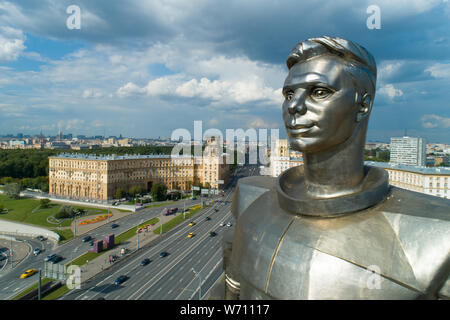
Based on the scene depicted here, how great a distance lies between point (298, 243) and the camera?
537 cm

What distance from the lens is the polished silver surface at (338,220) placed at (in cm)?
479

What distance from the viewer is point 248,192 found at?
26.2 ft

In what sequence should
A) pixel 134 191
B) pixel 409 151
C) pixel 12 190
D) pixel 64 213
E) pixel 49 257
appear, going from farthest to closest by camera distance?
pixel 409 151
pixel 134 191
pixel 12 190
pixel 64 213
pixel 49 257

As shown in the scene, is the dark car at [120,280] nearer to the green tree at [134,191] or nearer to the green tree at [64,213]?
the green tree at [64,213]

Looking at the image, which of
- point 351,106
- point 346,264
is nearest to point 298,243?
point 346,264

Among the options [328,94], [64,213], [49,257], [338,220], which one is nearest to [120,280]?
[49,257]

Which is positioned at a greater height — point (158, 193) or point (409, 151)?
point (409, 151)

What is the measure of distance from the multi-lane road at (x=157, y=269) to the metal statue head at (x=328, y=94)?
20.6 meters

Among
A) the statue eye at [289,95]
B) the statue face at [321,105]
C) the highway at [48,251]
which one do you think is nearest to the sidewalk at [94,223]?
the highway at [48,251]

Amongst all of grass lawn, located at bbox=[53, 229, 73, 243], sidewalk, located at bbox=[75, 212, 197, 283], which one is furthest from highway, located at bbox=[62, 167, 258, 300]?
grass lawn, located at bbox=[53, 229, 73, 243]

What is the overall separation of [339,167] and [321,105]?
146 cm

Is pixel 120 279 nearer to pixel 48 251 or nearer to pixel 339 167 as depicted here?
pixel 48 251

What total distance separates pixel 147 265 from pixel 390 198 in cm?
3098
